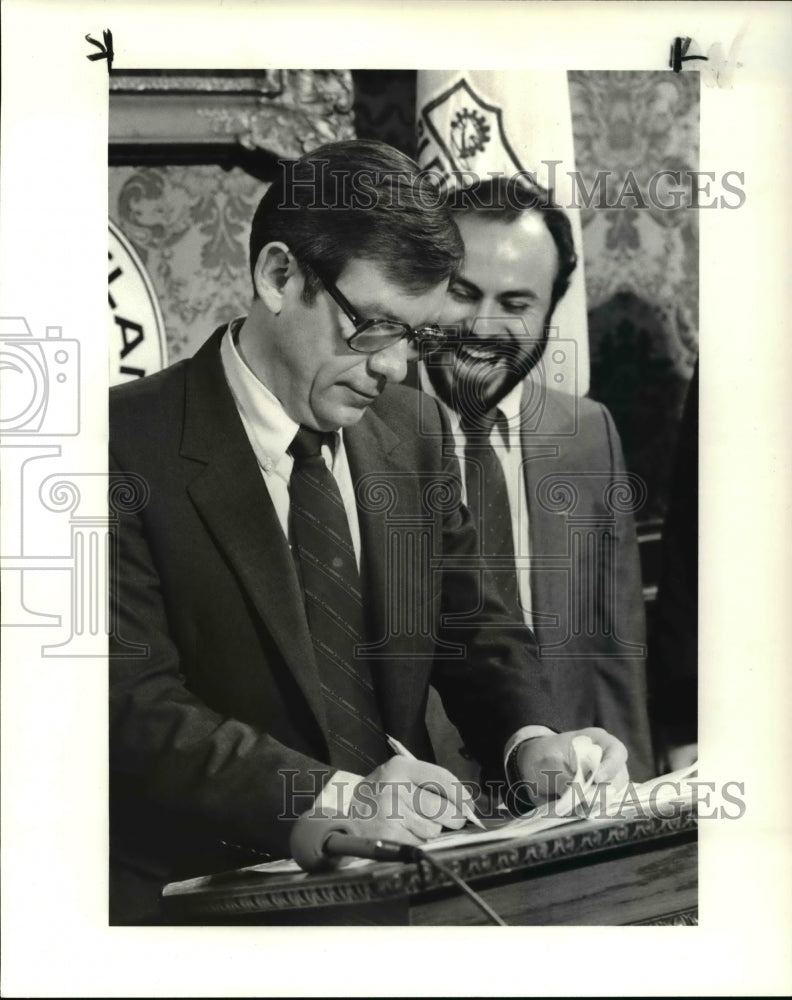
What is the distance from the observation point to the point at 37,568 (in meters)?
2.50

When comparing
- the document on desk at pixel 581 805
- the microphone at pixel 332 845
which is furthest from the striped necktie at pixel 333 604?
the document on desk at pixel 581 805

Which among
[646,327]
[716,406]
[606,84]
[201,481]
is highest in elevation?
[606,84]

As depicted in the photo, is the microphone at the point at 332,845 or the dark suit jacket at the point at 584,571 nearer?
the microphone at the point at 332,845

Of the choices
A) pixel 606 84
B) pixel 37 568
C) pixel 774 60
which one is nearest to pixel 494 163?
pixel 606 84

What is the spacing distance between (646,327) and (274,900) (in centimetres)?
143

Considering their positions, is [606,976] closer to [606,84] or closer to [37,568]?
[37,568]

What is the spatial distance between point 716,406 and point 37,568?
4.87 ft

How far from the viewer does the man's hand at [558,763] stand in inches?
98.2

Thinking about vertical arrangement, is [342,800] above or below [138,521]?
below

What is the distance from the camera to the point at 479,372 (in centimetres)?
250

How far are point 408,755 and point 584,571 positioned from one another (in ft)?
1.76

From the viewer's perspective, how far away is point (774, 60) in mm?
2531

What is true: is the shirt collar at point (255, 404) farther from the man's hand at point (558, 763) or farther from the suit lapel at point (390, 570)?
the man's hand at point (558, 763)

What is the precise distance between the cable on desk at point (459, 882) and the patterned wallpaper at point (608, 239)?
2.78 feet
